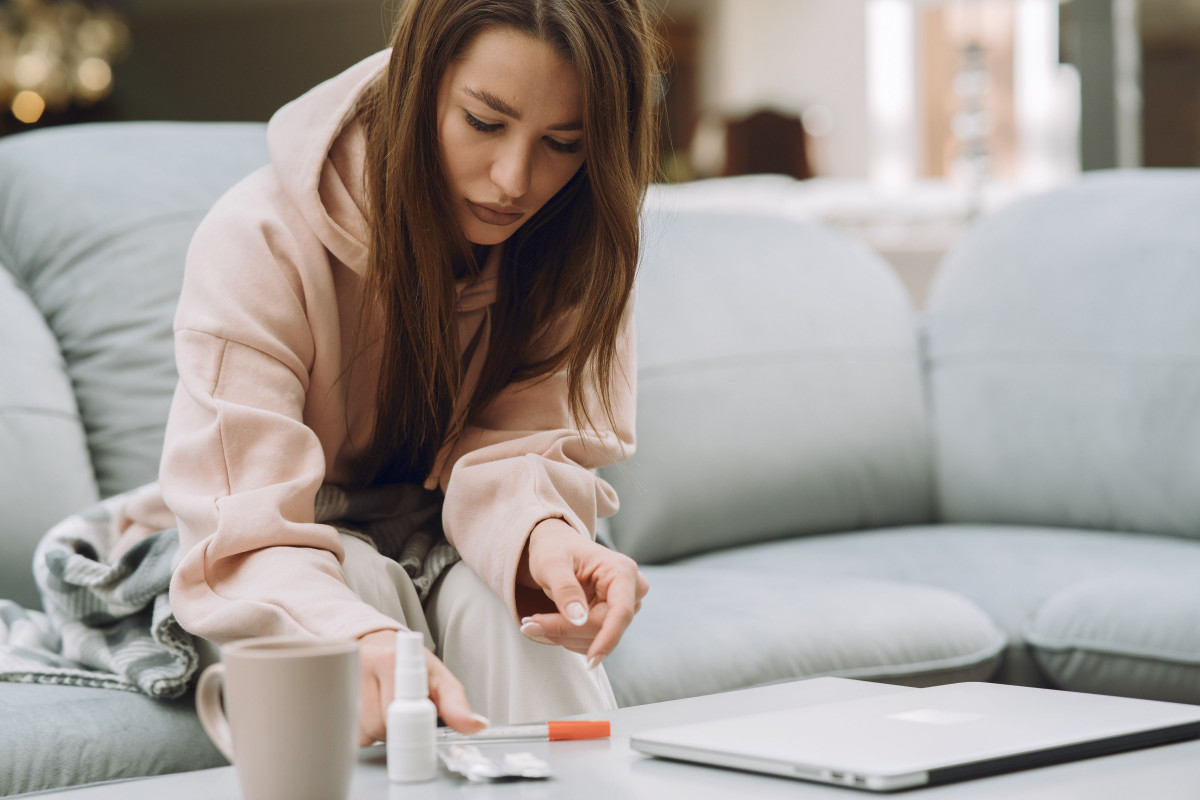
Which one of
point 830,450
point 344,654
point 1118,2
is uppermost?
point 1118,2

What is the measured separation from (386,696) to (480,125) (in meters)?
0.49

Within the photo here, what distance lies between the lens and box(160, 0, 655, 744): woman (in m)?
0.91

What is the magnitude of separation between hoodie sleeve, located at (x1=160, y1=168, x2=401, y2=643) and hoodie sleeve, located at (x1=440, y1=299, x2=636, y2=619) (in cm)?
13

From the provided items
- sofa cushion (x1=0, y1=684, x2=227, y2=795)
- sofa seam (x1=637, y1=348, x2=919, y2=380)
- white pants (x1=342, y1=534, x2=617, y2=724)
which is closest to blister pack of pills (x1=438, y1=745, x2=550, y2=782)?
white pants (x1=342, y1=534, x2=617, y2=724)

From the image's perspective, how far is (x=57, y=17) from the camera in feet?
19.2

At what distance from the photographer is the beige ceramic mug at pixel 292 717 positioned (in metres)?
0.56

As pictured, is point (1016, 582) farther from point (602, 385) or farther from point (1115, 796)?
point (1115, 796)

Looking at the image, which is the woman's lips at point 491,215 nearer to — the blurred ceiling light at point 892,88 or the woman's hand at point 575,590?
the woman's hand at point 575,590

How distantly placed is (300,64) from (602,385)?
7940 millimetres

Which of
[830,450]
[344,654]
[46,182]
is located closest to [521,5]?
[344,654]

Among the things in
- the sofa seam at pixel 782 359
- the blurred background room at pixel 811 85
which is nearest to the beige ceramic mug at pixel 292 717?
the sofa seam at pixel 782 359

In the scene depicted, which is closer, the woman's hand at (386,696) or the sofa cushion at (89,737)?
the woman's hand at (386,696)

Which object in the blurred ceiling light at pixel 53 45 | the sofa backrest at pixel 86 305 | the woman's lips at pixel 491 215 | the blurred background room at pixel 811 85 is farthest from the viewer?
the blurred ceiling light at pixel 53 45

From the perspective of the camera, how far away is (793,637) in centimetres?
127
